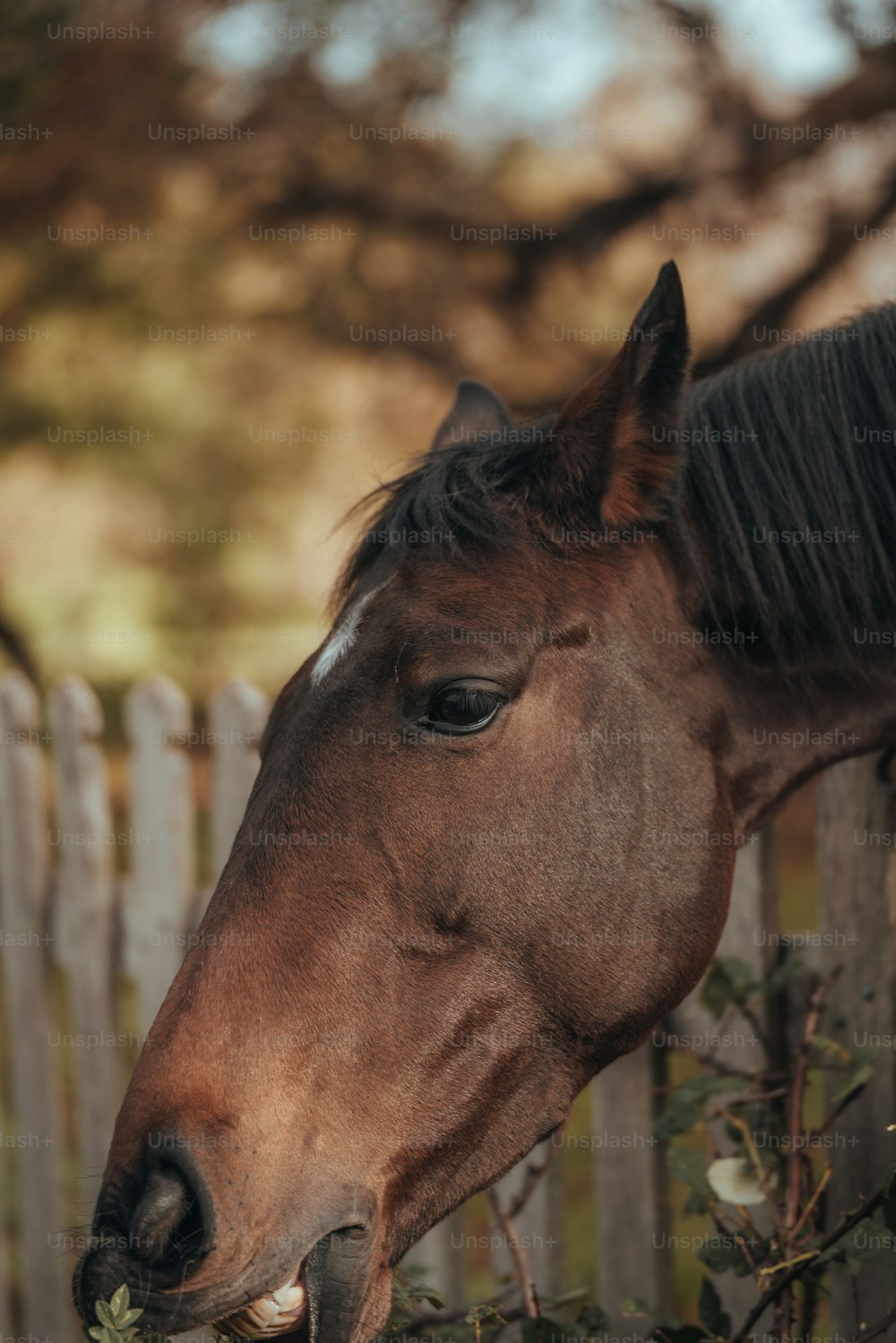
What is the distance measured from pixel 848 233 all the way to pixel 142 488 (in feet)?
20.2

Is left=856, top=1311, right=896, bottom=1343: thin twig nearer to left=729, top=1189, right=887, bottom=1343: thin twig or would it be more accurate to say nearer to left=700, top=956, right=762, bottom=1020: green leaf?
left=729, top=1189, right=887, bottom=1343: thin twig

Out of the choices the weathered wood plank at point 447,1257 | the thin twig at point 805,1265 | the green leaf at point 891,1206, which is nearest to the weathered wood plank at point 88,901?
the weathered wood plank at point 447,1257

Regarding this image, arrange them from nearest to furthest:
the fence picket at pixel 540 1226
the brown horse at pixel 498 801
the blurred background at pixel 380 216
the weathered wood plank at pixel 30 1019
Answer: the brown horse at pixel 498 801 → the fence picket at pixel 540 1226 → the weathered wood plank at pixel 30 1019 → the blurred background at pixel 380 216

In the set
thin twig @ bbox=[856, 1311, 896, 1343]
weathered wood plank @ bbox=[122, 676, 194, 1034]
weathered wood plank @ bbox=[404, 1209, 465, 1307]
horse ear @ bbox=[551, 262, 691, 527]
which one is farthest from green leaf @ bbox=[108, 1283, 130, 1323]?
weathered wood plank @ bbox=[122, 676, 194, 1034]

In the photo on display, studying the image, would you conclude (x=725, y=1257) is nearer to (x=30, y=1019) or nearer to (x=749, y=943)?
(x=749, y=943)

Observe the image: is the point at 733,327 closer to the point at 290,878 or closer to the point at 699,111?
the point at 699,111

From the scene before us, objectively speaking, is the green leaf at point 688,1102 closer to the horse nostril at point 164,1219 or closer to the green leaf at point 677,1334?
the green leaf at point 677,1334

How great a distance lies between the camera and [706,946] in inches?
80.6

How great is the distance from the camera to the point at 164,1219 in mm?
1668

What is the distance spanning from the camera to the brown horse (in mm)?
1763

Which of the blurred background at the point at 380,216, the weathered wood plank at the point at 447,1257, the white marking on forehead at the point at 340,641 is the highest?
the blurred background at the point at 380,216

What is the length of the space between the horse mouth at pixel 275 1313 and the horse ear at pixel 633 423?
52.5 inches

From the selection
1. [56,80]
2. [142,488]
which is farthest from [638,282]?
[142,488]

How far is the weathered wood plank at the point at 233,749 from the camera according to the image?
11.1 ft
